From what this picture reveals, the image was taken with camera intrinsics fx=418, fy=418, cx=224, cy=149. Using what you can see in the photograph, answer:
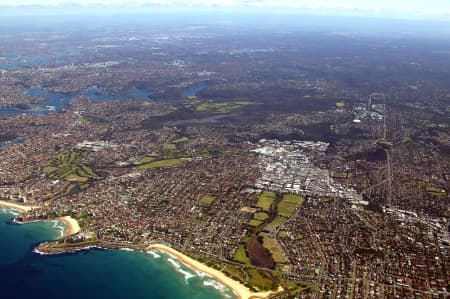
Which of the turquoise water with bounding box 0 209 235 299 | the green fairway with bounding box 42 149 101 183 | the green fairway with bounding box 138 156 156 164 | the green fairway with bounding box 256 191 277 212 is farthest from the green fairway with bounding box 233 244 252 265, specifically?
the green fairway with bounding box 138 156 156 164

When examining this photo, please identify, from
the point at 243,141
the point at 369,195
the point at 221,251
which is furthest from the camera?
the point at 243,141

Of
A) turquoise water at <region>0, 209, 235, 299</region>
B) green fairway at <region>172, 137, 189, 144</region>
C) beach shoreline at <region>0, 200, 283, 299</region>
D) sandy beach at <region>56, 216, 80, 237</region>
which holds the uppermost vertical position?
green fairway at <region>172, 137, 189, 144</region>

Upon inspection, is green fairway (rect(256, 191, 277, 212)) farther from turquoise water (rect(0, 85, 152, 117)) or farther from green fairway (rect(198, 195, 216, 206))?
turquoise water (rect(0, 85, 152, 117))

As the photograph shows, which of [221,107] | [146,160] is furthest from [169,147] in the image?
[221,107]

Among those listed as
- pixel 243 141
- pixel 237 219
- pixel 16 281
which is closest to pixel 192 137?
pixel 243 141

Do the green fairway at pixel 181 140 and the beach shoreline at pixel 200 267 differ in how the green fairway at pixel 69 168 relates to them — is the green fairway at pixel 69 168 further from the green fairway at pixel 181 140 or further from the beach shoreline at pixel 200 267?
the green fairway at pixel 181 140

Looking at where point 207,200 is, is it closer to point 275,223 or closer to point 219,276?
point 275,223

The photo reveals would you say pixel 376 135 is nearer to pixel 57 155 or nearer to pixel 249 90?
pixel 249 90
